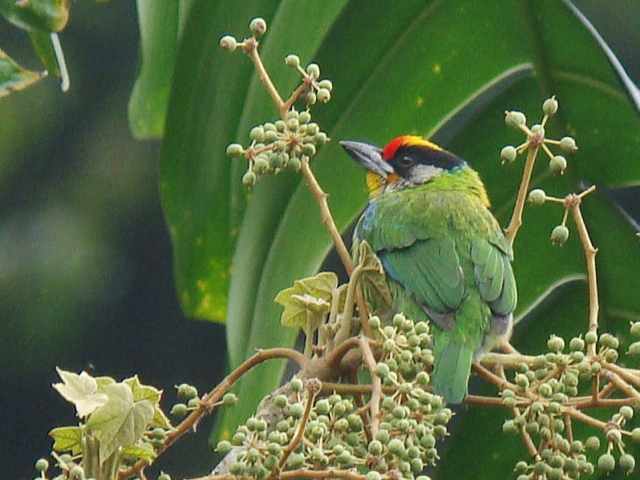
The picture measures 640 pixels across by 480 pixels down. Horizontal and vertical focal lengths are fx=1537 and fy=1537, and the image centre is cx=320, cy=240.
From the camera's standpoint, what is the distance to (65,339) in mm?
8977

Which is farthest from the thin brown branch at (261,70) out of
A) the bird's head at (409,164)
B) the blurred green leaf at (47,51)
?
the bird's head at (409,164)

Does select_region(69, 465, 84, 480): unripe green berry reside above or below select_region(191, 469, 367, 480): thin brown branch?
below

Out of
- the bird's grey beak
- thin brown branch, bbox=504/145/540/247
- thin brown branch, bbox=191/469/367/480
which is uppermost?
thin brown branch, bbox=504/145/540/247

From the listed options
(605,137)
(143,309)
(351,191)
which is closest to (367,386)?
(605,137)

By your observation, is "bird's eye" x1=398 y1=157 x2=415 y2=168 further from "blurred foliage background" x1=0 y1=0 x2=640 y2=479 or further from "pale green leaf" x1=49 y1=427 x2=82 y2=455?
"blurred foliage background" x1=0 y1=0 x2=640 y2=479

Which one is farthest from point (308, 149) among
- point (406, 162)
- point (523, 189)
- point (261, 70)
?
point (406, 162)

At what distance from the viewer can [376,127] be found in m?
2.25

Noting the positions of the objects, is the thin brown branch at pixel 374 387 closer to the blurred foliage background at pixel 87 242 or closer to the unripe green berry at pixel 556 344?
the unripe green berry at pixel 556 344

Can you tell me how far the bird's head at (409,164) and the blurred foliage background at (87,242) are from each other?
5.90m

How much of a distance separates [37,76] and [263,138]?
245mm

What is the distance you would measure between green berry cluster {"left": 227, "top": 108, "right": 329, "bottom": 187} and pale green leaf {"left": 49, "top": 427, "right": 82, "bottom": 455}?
1.10 ft

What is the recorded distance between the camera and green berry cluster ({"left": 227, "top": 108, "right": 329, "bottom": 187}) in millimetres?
1533

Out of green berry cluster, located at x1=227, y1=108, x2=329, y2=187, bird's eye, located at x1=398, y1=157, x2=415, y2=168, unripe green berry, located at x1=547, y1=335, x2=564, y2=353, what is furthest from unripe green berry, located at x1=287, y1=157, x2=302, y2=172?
bird's eye, located at x1=398, y1=157, x2=415, y2=168

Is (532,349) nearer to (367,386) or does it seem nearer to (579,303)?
(579,303)
